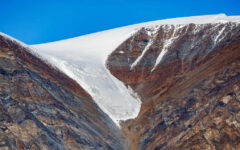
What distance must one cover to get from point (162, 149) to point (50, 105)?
9681 mm

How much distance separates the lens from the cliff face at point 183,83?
26.1 meters

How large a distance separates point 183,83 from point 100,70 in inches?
507

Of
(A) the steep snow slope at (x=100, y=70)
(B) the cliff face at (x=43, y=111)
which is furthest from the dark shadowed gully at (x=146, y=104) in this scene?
(A) the steep snow slope at (x=100, y=70)

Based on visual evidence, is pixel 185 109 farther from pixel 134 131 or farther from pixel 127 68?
pixel 127 68

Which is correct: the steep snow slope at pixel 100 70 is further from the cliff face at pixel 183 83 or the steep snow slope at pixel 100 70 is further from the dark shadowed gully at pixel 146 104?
the dark shadowed gully at pixel 146 104

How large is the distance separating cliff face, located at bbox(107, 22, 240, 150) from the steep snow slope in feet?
3.94

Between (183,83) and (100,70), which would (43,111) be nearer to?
(183,83)

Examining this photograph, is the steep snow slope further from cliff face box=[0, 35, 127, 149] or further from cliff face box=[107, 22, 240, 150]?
cliff face box=[0, 35, 127, 149]

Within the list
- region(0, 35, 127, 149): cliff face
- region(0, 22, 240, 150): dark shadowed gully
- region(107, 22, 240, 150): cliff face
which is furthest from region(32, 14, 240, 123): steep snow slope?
region(0, 35, 127, 149): cliff face

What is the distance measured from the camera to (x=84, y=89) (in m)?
37.6

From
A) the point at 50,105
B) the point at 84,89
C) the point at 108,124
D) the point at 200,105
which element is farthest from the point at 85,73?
the point at 200,105

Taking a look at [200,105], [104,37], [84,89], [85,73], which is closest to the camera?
[200,105]

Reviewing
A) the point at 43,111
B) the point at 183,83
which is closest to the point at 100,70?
the point at 183,83

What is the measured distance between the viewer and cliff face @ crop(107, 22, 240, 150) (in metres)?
26.1
